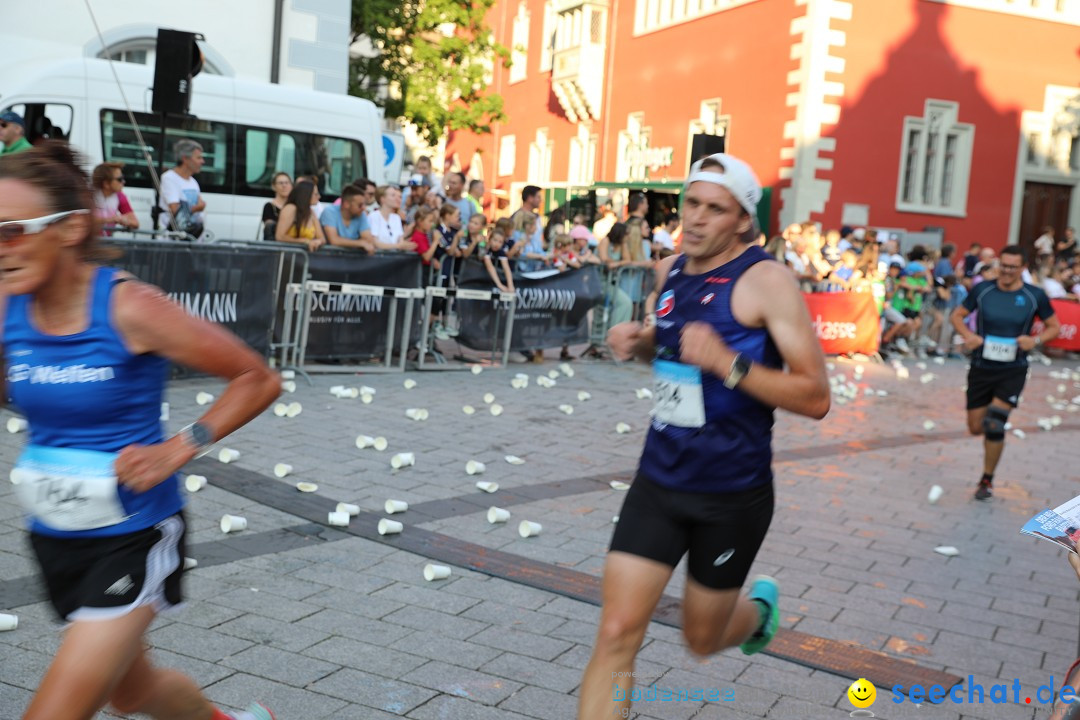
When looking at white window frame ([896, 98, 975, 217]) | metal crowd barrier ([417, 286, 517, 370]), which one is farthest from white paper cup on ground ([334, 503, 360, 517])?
white window frame ([896, 98, 975, 217])

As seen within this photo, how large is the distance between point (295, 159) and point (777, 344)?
13.5m

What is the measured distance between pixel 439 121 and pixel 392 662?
28.9m

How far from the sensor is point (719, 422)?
349 centimetres

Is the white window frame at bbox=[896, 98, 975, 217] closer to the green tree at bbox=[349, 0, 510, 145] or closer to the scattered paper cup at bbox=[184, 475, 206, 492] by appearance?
the green tree at bbox=[349, 0, 510, 145]

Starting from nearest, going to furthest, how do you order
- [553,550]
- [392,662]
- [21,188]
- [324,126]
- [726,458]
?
[21,188], [726,458], [392,662], [553,550], [324,126]

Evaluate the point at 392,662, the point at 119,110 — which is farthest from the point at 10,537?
the point at 119,110

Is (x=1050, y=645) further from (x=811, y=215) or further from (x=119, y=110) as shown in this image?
(x=811, y=215)

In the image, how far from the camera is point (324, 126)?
53.9 ft

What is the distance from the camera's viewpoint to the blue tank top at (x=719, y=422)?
347cm

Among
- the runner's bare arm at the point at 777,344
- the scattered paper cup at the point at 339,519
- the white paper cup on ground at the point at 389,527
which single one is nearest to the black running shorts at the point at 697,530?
the runner's bare arm at the point at 777,344

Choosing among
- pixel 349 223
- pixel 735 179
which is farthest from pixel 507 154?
pixel 735 179

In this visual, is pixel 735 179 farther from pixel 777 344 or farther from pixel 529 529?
pixel 529 529

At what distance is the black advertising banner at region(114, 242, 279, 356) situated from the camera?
946 cm

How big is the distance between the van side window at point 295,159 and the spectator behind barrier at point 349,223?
4.45m
